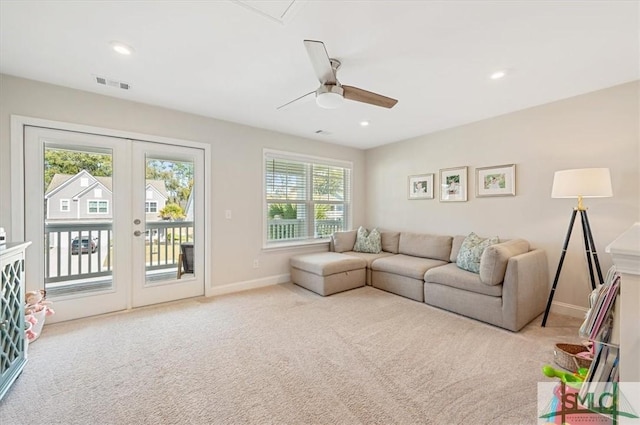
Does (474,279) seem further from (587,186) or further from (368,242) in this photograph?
(368,242)

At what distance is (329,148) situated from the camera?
4930mm

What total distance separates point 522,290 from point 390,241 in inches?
84.3

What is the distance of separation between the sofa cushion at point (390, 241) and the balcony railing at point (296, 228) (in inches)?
35.8

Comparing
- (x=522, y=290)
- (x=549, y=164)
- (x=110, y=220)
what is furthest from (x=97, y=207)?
(x=549, y=164)

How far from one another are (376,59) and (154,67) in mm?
1909

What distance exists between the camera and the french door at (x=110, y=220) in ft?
8.88

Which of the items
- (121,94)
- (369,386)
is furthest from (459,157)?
(121,94)

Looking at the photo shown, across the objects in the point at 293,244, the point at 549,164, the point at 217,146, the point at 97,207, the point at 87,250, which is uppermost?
the point at 217,146

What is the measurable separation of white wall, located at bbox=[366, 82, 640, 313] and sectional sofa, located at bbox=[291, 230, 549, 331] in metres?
0.26

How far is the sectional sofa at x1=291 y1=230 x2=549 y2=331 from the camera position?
2.67 m

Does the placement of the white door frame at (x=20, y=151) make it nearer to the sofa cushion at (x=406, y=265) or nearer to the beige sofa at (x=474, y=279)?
the sofa cushion at (x=406, y=265)

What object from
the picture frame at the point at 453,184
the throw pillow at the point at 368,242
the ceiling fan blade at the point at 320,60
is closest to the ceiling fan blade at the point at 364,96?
the ceiling fan blade at the point at 320,60

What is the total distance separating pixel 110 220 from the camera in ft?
9.89

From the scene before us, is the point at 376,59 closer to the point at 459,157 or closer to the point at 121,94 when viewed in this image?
the point at 459,157
